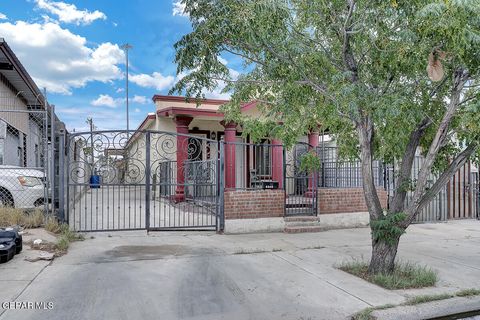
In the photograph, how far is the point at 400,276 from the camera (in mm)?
5605

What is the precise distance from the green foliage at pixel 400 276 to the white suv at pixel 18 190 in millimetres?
6770

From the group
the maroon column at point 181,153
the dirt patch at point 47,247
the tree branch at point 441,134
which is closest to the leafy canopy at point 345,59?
the tree branch at point 441,134

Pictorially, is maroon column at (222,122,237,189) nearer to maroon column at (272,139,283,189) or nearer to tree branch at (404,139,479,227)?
maroon column at (272,139,283,189)

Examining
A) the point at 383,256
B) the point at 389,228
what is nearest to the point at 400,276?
the point at 383,256

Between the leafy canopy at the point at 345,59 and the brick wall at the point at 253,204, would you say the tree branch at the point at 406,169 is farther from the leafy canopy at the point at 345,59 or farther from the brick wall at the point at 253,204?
the brick wall at the point at 253,204

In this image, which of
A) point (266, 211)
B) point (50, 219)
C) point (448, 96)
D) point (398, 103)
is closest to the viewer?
point (398, 103)

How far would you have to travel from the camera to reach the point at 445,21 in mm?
4227

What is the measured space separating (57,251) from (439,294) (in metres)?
5.84

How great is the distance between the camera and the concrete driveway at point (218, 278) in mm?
4316

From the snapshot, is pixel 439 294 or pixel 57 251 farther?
pixel 57 251

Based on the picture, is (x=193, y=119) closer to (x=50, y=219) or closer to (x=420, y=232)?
(x=50, y=219)

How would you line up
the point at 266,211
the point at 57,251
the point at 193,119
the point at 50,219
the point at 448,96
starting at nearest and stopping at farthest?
the point at 448,96
the point at 57,251
the point at 50,219
the point at 266,211
the point at 193,119

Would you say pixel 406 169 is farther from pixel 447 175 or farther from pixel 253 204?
pixel 253 204

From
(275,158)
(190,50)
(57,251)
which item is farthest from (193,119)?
(190,50)
